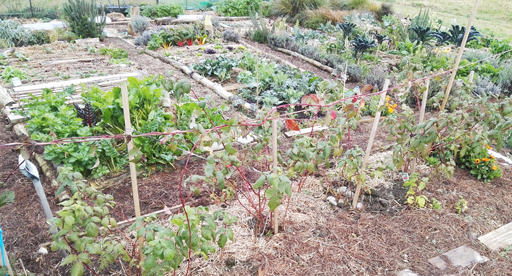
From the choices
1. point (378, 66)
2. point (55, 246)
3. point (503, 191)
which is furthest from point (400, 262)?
point (378, 66)

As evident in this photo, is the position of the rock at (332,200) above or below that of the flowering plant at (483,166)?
below

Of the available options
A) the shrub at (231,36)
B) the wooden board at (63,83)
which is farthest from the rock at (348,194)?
the shrub at (231,36)

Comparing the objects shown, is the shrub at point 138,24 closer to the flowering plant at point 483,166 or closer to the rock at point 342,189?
the rock at point 342,189

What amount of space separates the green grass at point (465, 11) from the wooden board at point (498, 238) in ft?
39.3

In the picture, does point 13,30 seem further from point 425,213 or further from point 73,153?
point 425,213

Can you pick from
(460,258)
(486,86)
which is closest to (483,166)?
(460,258)

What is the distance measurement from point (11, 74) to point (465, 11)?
18.3 metres

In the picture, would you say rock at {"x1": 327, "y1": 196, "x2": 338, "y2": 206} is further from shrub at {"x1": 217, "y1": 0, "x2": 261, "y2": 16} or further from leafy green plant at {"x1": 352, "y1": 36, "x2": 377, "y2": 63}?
shrub at {"x1": 217, "y1": 0, "x2": 261, "y2": 16}

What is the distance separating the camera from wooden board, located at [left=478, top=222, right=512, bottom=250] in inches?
111

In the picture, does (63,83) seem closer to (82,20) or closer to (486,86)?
(82,20)

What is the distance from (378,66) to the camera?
23.1 ft

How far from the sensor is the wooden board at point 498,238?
2816 mm

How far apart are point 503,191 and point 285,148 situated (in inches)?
87.3

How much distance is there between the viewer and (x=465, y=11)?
16.9 m
